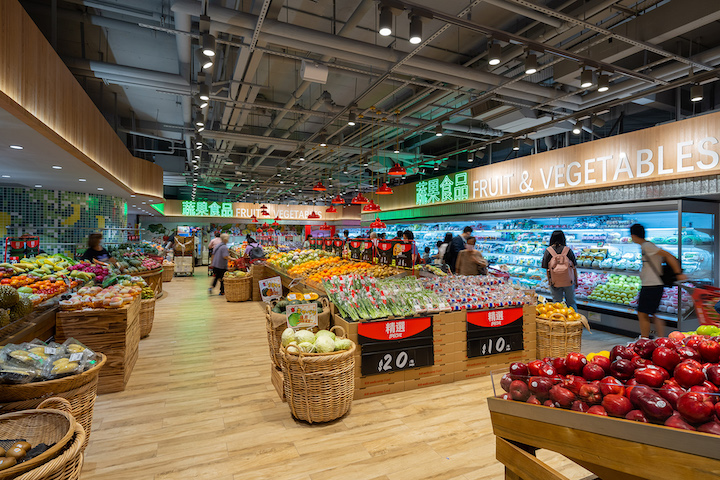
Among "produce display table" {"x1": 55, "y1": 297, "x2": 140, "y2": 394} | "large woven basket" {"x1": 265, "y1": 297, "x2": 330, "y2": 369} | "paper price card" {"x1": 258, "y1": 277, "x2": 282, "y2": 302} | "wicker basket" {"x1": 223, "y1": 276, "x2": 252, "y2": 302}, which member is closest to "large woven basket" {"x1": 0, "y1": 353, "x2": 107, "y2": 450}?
"produce display table" {"x1": 55, "y1": 297, "x2": 140, "y2": 394}

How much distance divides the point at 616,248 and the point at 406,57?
4.93 m

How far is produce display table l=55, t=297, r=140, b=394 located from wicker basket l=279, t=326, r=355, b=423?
1886 millimetres

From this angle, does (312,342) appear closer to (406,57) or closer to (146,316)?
(406,57)

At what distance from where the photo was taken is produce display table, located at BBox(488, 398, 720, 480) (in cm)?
114

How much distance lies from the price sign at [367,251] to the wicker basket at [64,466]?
5112 millimetres

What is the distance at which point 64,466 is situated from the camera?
1484 mm

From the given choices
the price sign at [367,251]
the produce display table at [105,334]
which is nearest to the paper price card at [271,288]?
Answer: the price sign at [367,251]

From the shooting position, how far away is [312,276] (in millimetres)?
6074

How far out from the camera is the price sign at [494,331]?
13.6ft

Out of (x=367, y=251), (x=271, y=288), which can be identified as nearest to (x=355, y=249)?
(x=367, y=251)

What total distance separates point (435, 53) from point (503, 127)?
104 inches

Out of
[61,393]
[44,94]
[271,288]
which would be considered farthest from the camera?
[271,288]

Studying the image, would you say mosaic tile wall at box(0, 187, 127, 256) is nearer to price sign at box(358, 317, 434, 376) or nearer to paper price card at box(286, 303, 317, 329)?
paper price card at box(286, 303, 317, 329)

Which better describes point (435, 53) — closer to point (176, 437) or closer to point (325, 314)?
point (325, 314)
